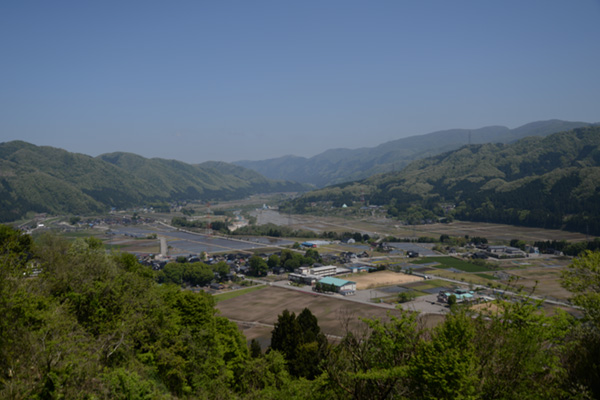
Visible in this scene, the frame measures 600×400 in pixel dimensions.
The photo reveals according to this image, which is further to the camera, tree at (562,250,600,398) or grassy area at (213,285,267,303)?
grassy area at (213,285,267,303)

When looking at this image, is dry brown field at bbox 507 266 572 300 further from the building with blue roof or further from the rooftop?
the rooftop

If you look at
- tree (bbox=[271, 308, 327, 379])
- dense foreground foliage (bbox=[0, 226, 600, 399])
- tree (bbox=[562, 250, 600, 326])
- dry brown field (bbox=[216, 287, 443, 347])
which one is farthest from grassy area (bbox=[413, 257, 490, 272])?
dense foreground foliage (bbox=[0, 226, 600, 399])

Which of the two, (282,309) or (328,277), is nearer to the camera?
(282,309)

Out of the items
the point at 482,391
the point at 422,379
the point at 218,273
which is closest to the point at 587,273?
the point at 482,391

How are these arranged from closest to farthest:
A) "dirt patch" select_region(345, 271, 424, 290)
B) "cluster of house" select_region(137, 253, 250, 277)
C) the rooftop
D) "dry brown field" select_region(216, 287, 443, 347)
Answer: "dry brown field" select_region(216, 287, 443, 347) < the rooftop < "dirt patch" select_region(345, 271, 424, 290) < "cluster of house" select_region(137, 253, 250, 277)

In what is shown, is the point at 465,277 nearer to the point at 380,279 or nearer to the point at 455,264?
the point at 455,264

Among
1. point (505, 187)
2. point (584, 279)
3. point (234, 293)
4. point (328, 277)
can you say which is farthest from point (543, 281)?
point (505, 187)
